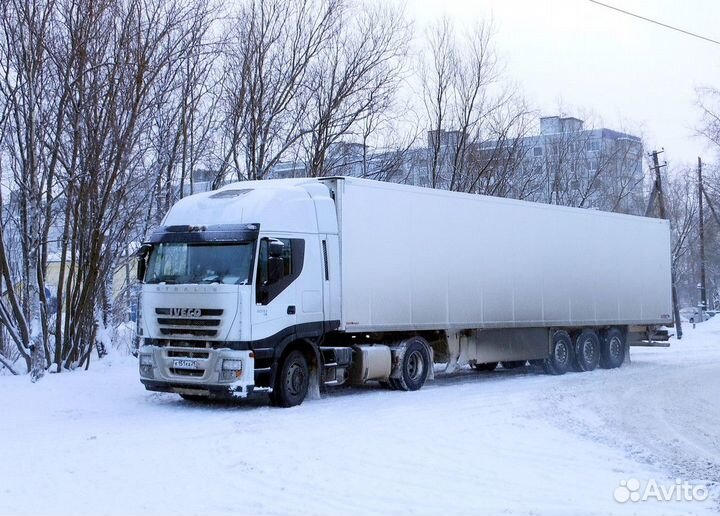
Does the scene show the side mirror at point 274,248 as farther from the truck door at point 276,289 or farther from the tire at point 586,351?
the tire at point 586,351

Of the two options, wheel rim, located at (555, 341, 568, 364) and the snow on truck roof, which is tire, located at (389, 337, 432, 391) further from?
wheel rim, located at (555, 341, 568, 364)

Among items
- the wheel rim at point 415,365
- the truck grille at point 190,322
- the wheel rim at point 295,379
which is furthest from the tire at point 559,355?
the truck grille at point 190,322

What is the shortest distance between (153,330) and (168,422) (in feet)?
6.97

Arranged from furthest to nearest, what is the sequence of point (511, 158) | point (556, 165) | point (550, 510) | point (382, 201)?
point (556, 165)
point (511, 158)
point (382, 201)
point (550, 510)

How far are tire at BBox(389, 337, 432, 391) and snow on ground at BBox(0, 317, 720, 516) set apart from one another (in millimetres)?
373

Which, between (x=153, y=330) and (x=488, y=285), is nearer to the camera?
(x=153, y=330)

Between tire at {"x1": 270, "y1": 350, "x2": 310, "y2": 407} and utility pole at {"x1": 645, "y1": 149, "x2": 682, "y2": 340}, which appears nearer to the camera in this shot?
tire at {"x1": 270, "y1": 350, "x2": 310, "y2": 407}

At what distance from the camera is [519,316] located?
20.2 m

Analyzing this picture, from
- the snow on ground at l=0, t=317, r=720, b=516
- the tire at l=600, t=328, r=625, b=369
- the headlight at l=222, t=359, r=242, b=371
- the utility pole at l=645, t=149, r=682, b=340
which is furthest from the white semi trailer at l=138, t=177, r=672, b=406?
the utility pole at l=645, t=149, r=682, b=340

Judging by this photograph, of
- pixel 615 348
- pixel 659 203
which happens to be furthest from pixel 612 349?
pixel 659 203

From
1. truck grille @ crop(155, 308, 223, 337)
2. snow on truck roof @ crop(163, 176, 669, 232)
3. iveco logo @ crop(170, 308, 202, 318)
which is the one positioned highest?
snow on truck roof @ crop(163, 176, 669, 232)

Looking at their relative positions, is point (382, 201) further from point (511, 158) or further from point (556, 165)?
point (556, 165)

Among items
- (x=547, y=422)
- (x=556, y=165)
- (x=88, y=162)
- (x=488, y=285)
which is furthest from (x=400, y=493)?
(x=556, y=165)

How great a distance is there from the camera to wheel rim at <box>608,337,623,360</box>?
77.9 ft
